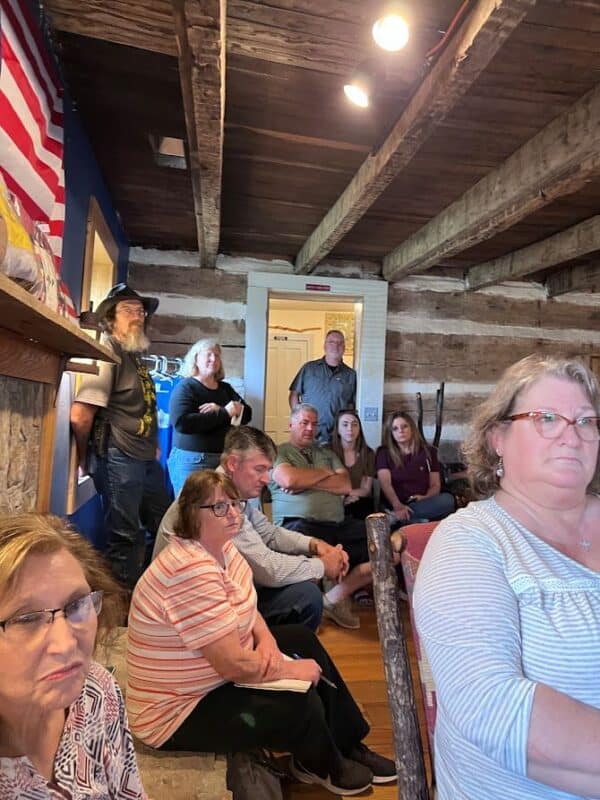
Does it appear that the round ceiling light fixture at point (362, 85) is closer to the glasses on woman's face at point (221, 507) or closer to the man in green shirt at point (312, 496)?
the glasses on woman's face at point (221, 507)

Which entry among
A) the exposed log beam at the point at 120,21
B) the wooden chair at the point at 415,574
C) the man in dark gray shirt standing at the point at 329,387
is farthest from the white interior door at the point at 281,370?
the wooden chair at the point at 415,574

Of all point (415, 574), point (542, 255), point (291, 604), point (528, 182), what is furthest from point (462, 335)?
point (415, 574)

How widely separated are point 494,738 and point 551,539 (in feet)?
1.24

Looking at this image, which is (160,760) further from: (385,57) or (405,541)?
(385,57)

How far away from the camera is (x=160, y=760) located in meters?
1.40

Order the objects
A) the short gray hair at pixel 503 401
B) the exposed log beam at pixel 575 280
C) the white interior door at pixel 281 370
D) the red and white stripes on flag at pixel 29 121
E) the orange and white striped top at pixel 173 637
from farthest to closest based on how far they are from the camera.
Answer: the white interior door at pixel 281 370 < the exposed log beam at pixel 575 280 < the orange and white striped top at pixel 173 637 < the red and white stripes on flag at pixel 29 121 < the short gray hair at pixel 503 401

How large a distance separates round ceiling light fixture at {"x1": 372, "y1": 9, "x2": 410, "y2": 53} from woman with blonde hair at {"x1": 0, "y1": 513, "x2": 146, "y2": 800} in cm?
148

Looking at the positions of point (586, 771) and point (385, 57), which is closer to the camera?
point (586, 771)

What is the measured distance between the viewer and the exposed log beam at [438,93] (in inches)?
48.4

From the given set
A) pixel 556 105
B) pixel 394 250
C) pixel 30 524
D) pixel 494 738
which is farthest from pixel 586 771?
pixel 394 250

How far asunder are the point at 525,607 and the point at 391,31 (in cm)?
147

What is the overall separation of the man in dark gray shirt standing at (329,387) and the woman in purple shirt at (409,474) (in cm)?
42

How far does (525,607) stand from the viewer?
2.70 feet

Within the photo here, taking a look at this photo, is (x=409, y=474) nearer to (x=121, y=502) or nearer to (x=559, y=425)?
(x=121, y=502)
